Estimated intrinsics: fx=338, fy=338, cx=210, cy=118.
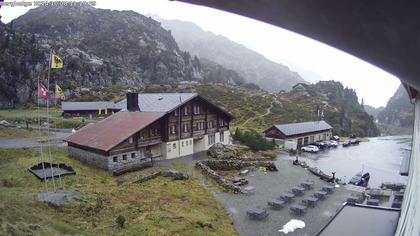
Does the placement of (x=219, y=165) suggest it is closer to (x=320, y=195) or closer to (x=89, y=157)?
(x=320, y=195)

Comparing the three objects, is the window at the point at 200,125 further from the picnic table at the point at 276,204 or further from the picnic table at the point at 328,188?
the picnic table at the point at 276,204

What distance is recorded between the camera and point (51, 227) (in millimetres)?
14852

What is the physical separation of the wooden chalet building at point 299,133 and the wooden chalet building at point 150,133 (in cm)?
1119

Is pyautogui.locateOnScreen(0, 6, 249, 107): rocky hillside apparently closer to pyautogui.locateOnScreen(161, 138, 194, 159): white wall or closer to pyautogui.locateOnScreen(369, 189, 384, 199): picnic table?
pyautogui.locateOnScreen(161, 138, 194, 159): white wall

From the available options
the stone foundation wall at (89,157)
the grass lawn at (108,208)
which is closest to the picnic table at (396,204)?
the grass lawn at (108,208)

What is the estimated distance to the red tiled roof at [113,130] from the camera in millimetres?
29186

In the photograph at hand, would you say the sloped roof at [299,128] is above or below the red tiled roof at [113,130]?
below

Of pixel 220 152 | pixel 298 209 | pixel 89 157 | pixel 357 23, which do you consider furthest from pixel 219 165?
pixel 357 23

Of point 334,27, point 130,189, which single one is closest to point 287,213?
point 130,189

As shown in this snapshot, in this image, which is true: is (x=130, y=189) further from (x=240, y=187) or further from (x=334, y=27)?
(x=334, y=27)

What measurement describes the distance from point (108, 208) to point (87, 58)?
11293 centimetres

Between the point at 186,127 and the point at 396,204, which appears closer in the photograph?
the point at 396,204

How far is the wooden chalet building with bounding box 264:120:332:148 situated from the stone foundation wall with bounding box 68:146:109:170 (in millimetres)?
29099

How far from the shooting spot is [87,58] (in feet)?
400
